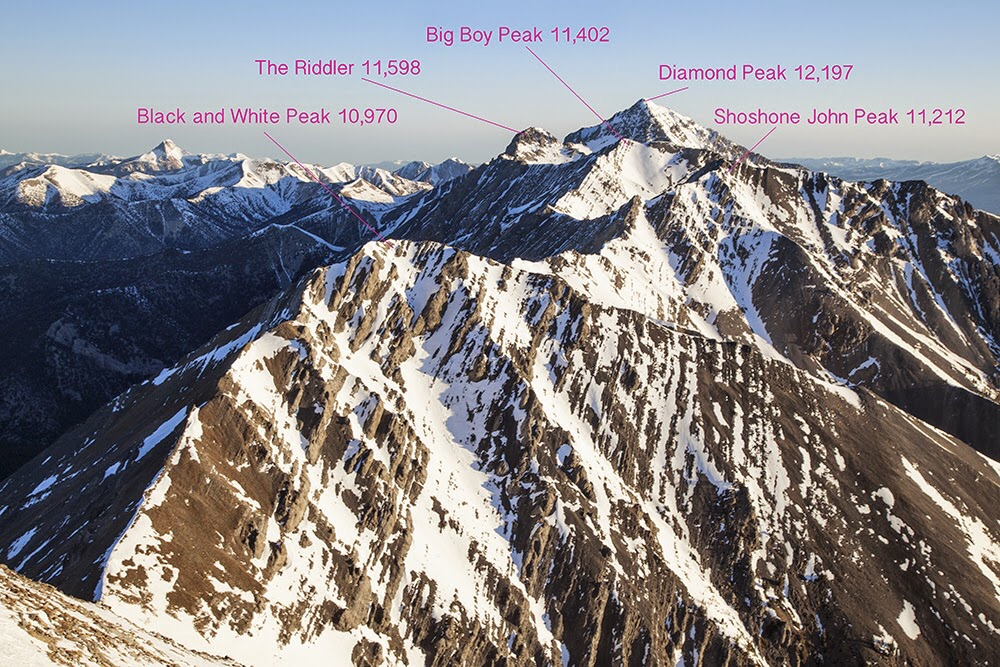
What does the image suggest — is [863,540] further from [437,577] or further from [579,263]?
[579,263]

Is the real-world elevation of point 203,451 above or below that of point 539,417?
below

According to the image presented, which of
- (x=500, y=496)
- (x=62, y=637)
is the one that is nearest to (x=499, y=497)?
(x=500, y=496)

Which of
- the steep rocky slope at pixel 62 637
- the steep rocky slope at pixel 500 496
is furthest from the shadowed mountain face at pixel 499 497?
the steep rocky slope at pixel 62 637

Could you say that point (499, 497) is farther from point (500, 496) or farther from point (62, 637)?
point (62, 637)

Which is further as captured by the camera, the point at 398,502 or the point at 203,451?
the point at 398,502

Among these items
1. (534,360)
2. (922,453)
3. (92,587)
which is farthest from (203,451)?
(922,453)

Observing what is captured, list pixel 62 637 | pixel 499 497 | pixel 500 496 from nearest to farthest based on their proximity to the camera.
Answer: pixel 62 637
pixel 499 497
pixel 500 496

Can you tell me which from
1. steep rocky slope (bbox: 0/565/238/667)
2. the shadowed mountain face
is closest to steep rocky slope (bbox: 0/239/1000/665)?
the shadowed mountain face

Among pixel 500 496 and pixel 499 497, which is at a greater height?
pixel 500 496

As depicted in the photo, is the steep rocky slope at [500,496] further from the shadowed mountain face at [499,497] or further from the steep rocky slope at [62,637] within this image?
the steep rocky slope at [62,637]
